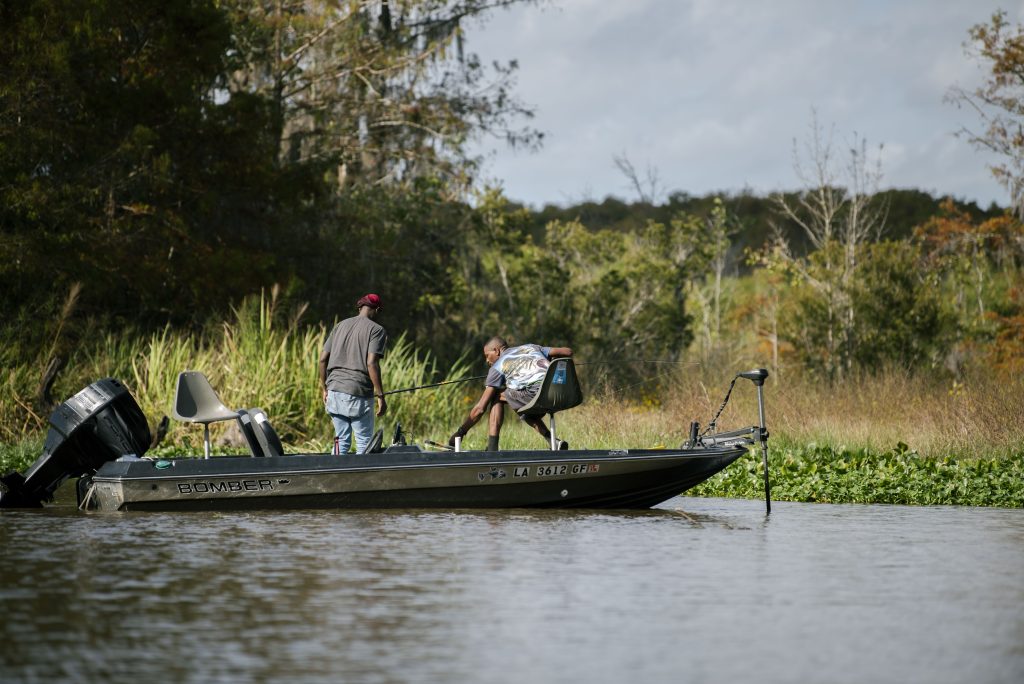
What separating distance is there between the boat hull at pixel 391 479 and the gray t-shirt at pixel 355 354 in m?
1.40

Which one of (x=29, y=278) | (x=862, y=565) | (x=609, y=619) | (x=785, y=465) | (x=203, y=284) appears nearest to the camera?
(x=609, y=619)

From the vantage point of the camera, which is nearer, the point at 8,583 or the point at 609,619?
the point at 609,619

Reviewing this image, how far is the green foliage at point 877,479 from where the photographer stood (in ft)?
51.0

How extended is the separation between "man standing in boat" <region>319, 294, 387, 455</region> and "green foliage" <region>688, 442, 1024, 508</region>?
12.9 feet

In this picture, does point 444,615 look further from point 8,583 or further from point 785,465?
point 785,465

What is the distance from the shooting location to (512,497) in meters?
14.3

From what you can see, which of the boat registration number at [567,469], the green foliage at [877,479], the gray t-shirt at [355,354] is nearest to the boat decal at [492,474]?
the boat registration number at [567,469]

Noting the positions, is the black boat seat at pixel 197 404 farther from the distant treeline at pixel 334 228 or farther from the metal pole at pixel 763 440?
the distant treeline at pixel 334 228

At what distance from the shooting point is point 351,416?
15562 mm

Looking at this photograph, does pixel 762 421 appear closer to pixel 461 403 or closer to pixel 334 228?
pixel 461 403

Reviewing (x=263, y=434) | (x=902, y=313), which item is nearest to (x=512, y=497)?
(x=263, y=434)

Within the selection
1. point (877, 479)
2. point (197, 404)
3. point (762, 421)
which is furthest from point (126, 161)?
point (762, 421)

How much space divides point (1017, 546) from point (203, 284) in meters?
17.0

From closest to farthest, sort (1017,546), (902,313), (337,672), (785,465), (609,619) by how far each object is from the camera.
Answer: (337,672)
(609,619)
(1017,546)
(785,465)
(902,313)
